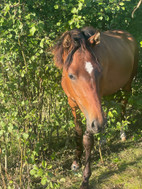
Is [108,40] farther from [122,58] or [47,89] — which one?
[47,89]

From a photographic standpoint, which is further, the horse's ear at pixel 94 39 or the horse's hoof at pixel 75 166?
the horse's hoof at pixel 75 166

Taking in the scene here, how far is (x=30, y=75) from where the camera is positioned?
357 centimetres

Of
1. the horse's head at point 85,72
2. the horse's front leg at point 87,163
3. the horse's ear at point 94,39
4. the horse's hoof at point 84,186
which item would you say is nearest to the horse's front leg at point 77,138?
the horse's front leg at point 87,163

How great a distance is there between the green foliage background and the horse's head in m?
0.35

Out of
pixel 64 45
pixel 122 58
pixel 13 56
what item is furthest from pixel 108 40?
pixel 13 56

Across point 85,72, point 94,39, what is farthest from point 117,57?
point 85,72

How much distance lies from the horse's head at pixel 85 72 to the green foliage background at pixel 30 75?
35 centimetres

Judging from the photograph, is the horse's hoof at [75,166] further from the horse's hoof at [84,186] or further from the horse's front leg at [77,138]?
the horse's hoof at [84,186]

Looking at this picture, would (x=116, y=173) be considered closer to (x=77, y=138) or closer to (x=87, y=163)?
(x=87, y=163)

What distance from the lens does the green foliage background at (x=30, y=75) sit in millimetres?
2889

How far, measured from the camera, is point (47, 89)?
390 cm

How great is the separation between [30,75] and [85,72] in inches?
44.4

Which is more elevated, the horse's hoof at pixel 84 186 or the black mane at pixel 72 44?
the black mane at pixel 72 44

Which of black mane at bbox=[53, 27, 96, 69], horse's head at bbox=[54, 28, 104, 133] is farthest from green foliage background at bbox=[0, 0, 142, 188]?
horse's head at bbox=[54, 28, 104, 133]
